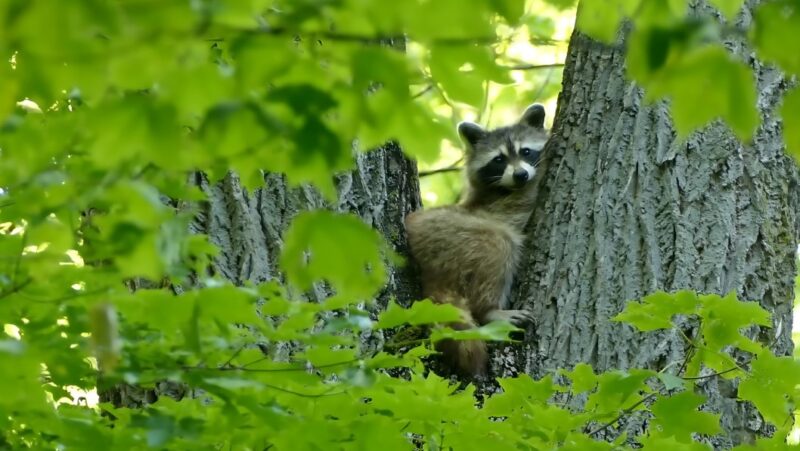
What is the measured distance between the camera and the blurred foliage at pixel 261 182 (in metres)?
1.27

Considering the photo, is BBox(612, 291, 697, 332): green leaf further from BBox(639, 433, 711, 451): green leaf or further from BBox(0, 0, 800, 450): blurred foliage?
BBox(639, 433, 711, 451): green leaf

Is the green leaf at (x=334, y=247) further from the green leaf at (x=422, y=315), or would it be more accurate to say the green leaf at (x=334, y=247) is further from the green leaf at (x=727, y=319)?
the green leaf at (x=727, y=319)

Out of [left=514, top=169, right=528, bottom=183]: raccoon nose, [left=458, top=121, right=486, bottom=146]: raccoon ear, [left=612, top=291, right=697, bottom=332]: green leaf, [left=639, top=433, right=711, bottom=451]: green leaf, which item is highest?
[left=458, top=121, right=486, bottom=146]: raccoon ear

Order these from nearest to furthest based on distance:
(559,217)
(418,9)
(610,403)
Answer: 1. (418,9)
2. (610,403)
3. (559,217)

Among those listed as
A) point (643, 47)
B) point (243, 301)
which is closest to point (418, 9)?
point (643, 47)

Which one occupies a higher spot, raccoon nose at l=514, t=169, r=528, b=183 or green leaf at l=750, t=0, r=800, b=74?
raccoon nose at l=514, t=169, r=528, b=183

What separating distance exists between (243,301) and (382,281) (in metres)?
0.51

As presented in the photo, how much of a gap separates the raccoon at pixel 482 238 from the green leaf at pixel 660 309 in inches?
43.4

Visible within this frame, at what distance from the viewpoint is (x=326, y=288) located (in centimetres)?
356

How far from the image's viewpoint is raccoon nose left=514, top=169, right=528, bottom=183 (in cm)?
564

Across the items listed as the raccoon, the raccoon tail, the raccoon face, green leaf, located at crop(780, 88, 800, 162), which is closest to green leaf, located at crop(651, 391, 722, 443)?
green leaf, located at crop(780, 88, 800, 162)

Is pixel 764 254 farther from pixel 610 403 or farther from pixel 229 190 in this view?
pixel 229 190

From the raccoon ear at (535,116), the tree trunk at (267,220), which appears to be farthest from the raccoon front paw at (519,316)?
the raccoon ear at (535,116)

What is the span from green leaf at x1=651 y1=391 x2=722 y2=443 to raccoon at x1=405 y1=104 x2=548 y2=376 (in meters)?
1.24
